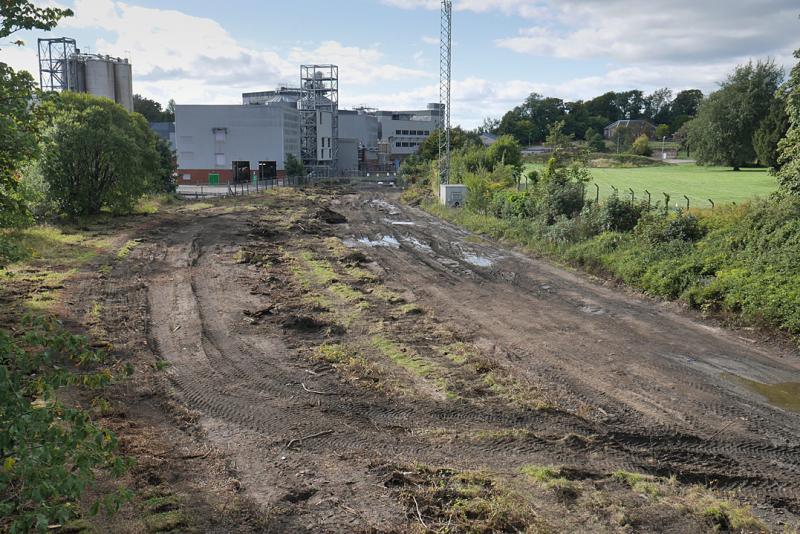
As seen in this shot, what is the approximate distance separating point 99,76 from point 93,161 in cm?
4155

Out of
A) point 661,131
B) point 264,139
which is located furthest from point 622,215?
point 661,131

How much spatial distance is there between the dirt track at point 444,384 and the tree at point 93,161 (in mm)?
13015

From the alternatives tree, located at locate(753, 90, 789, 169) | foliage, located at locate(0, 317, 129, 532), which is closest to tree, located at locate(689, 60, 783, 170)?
tree, located at locate(753, 90, 789, 169)

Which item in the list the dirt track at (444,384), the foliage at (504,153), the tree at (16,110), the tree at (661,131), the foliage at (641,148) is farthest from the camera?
the tree at (661,131)

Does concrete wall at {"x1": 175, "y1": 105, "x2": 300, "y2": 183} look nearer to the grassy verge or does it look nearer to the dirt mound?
the dirt mound

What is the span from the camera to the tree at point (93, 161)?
28.3 m

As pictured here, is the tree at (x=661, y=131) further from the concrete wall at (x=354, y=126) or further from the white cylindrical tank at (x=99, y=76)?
the white cylindrical tank at (x=99, y=76)

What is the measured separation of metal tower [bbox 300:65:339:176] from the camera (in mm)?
84312

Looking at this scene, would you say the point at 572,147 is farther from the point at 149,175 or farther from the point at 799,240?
the point at 149,175

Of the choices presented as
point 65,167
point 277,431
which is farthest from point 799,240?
point 65,167

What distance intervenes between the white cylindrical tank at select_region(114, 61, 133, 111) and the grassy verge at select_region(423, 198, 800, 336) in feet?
199

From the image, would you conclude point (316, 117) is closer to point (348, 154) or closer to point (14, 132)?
point (348, 154)

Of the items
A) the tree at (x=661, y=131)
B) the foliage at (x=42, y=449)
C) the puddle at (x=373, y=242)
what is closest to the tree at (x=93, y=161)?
the puddle at (x=373, y=242)

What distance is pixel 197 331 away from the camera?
12.7m
